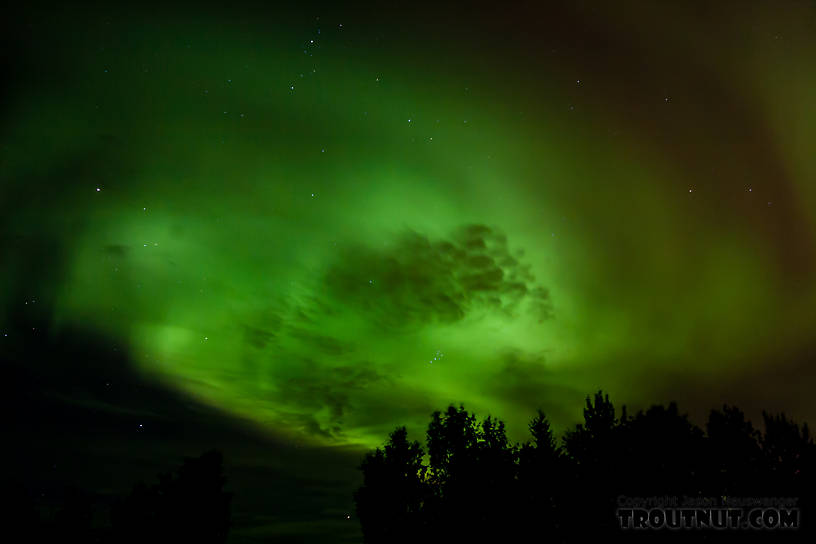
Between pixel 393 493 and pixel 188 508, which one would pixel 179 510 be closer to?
pixel 188 508

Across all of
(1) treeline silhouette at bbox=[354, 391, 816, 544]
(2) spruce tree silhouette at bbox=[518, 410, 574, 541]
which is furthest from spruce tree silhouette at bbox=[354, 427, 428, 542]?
(2) spruce tree silhouette at bbox=[518, 410, 574, 541]

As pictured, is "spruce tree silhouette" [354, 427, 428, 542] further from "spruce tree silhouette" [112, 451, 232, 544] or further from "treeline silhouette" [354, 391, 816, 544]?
"spruce tree silhouette" [112, 451, 232, 544]

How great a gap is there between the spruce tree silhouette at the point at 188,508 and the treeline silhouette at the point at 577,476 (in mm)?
14185

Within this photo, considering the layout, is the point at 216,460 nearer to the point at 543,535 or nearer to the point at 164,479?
the point at 164,479

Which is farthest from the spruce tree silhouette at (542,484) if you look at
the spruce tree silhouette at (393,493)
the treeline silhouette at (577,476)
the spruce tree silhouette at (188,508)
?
the spruce tree silhouette at (188,508)

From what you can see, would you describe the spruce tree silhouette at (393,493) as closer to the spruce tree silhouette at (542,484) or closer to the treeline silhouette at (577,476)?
the treeline silhouette at (577,476)

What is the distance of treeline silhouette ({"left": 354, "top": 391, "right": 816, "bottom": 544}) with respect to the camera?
97.2ft

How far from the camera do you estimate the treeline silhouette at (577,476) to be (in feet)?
97.2

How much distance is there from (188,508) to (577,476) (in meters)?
33.5

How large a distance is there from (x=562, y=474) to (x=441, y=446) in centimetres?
1408

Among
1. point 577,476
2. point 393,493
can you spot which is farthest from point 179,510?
point 577,476

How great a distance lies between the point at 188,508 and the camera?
132 feet

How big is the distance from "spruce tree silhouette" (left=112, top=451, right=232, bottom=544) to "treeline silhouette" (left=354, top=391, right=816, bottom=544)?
14.2 metres

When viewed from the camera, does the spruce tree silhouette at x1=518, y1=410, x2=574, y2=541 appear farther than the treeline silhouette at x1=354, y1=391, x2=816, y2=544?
Yes
